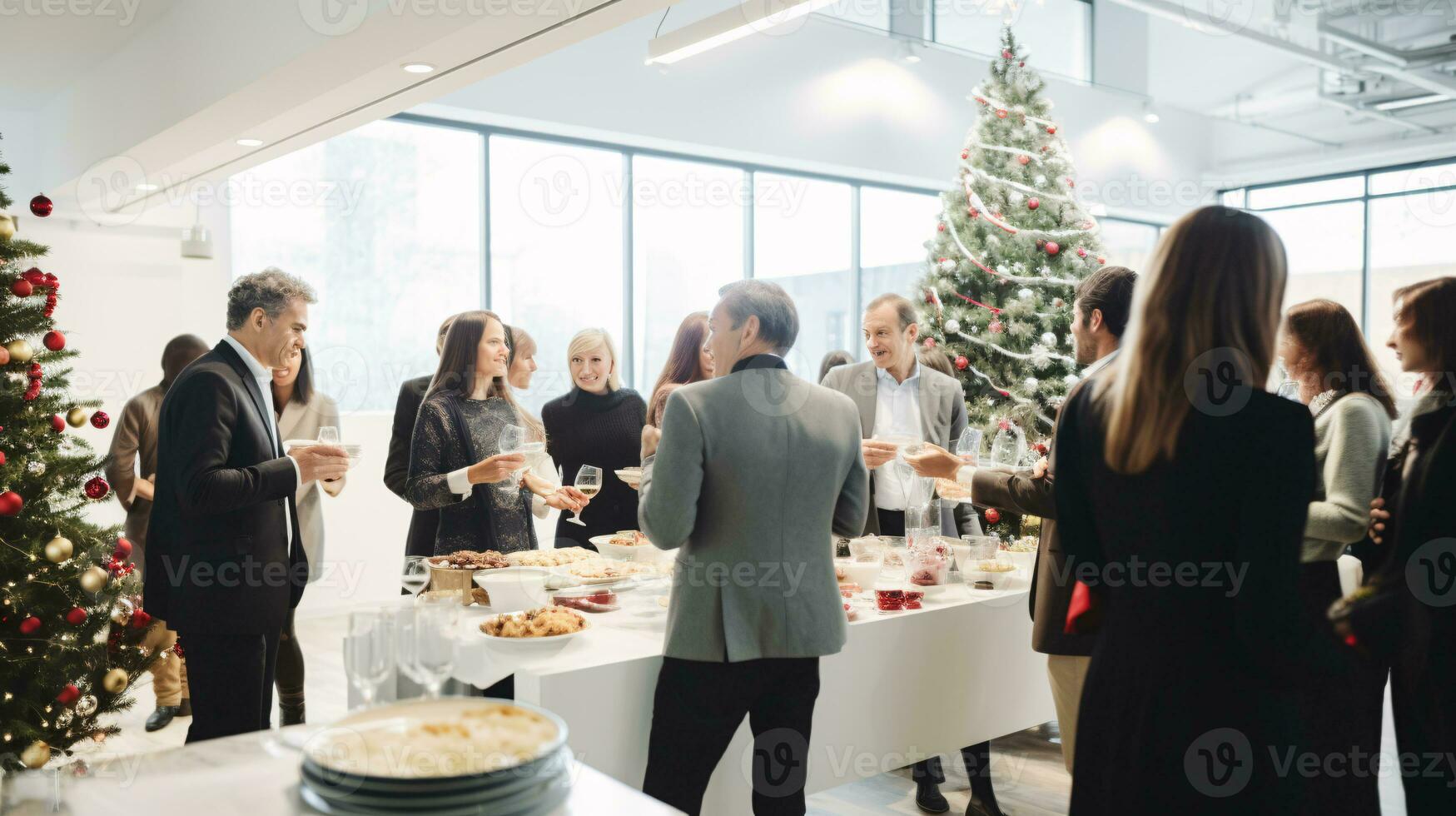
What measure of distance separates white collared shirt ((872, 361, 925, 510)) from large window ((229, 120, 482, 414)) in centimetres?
384

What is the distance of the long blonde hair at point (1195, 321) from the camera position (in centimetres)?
156

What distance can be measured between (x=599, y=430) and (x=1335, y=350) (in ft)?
8.08

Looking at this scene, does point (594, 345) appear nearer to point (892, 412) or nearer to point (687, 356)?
point (687, 356)

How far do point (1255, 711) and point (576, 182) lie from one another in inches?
251

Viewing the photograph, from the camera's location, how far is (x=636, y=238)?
25.0ft

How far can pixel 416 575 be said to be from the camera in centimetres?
220

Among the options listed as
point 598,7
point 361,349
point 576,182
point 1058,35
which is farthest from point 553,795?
point 1058,35

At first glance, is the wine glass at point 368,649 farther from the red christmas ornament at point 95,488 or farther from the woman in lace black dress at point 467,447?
the red christmas ornament at point 95,488

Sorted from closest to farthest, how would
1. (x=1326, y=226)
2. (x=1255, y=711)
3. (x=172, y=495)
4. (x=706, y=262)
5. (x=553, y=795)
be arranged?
(x=553, y=795) → (x=1255, y=711) → (x=172, y=495) → (x=706, y=262) → (x=1326, y=226)

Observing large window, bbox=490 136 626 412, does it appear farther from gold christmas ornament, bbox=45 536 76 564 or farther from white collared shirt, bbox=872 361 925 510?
gold christmas ornament, bbox=45 536 76 564

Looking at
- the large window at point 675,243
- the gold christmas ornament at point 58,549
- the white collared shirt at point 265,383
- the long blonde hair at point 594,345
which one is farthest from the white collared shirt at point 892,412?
the large window at point 675,243

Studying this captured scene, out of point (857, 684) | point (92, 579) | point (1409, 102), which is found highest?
point (1409, 102)

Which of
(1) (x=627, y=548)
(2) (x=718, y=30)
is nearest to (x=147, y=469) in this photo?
(1) (x=627, y=548)

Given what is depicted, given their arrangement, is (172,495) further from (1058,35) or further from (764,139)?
(1058,35)
